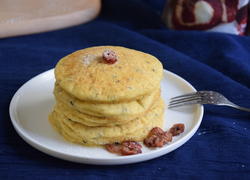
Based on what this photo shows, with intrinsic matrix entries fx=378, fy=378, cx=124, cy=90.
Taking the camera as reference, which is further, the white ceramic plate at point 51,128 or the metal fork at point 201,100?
the metal fork at point 201,100

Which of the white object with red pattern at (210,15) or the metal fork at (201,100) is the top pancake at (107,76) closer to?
the metal fork at (201,100)

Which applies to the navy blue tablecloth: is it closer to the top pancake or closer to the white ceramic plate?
the white ceramic plate

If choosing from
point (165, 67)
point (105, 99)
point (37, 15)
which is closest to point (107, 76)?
point (105, 99)

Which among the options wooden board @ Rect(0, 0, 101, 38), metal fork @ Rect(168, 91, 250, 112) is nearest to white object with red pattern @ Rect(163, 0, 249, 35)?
wooden board @ Rect(0, 0, 101, 38)

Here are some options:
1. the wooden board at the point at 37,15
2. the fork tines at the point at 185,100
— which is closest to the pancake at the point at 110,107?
the fork tines at the point at 185,100

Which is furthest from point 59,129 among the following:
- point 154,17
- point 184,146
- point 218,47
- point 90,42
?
point 154,17

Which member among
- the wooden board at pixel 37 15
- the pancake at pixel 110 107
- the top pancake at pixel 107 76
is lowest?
the wooden board at pixel 37 15

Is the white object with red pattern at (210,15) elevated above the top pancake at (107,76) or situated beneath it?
situated beneath

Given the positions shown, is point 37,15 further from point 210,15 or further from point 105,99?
point 105,99
